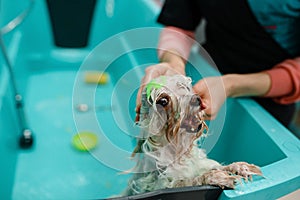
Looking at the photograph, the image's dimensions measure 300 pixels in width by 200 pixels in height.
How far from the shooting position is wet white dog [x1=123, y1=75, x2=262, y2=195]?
0.52 metres

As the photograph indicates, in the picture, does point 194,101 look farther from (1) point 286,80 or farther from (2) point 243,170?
(1) point 286,80

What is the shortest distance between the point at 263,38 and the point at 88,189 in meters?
0.79

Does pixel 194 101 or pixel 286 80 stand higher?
pixel 194 101

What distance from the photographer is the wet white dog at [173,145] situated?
1.71 ft

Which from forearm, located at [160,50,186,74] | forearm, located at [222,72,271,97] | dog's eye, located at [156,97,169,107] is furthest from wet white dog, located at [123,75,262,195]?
forearm, located at [222,72,271,97]

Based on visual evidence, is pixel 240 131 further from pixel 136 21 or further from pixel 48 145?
pixel 136 21

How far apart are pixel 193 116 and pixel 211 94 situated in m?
0.19

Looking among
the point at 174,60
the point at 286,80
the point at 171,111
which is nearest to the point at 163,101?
the point at 171,111

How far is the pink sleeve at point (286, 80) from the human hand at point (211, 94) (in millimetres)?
247

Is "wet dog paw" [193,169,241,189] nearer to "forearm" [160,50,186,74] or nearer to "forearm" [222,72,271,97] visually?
"forearm" [160,50,186,74]

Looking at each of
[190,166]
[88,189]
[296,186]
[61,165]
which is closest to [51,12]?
[61,165]

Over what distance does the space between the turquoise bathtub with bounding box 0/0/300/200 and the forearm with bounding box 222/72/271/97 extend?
5 centimetres

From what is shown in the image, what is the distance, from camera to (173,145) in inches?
23.5

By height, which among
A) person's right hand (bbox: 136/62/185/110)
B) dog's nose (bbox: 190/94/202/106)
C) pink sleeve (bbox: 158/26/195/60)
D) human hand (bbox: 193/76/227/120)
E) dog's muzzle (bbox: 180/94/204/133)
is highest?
dog's nose (bbox: 190/94/202/106)
